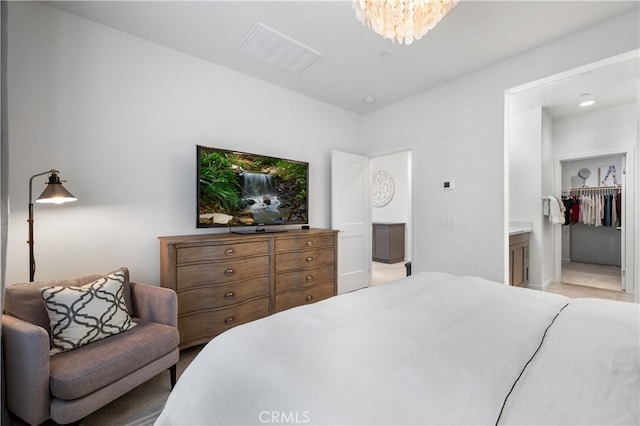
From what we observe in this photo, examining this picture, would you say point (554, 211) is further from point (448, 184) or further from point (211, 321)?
point (211, 321)

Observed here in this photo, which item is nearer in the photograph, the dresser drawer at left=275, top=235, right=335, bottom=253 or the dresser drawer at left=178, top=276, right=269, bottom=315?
the dresser drawer at left=178, top=276, right=269, bottom=315

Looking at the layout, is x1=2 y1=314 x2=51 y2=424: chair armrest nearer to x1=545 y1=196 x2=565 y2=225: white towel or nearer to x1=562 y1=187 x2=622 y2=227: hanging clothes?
x1=545 y1=196 x2=565 y2=225: white towel

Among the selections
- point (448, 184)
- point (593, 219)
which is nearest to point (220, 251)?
point (448, 184)

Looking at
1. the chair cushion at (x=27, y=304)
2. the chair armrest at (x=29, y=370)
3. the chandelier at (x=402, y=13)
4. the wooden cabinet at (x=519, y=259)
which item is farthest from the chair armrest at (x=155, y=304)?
the wooden cabinet at (x=519, y=259)

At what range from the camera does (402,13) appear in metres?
1.47

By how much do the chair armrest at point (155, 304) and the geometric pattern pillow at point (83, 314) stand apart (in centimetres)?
15

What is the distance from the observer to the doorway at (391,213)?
5926 millimetres

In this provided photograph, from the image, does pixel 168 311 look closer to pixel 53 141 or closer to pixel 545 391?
pixel 53 141

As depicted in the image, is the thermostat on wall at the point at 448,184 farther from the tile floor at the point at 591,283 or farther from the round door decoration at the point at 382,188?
the round door decoration at the point at 382,188

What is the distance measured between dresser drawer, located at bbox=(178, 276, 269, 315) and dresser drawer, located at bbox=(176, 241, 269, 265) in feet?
0.82

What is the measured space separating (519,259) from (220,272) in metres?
3.82

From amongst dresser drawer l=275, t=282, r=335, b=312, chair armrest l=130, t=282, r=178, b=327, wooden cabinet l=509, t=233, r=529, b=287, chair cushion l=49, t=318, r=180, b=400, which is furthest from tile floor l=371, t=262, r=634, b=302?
chair cushion l=49, t=318, r=180, b=400

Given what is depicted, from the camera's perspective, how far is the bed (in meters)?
0.67

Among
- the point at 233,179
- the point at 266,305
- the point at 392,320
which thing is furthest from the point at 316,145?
the point at 392,320
